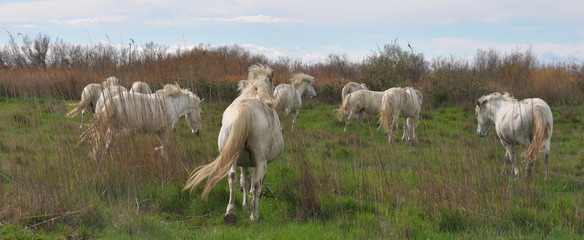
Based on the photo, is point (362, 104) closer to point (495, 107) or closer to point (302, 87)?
point (302, 87)

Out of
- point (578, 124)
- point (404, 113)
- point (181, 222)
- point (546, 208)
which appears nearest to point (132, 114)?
point (181, 222)

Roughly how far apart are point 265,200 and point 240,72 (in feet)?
65.3

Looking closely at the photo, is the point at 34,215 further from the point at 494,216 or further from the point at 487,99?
the point at 487,99

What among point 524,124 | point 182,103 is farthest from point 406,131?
point 182,103

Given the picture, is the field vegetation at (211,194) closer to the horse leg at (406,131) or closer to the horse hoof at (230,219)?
the horse hoof at (230,219)

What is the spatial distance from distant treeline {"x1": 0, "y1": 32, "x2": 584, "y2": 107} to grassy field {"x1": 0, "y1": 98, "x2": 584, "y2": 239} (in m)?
0.91

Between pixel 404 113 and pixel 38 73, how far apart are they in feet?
34.4

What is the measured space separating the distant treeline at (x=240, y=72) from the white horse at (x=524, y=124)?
1.48 meters

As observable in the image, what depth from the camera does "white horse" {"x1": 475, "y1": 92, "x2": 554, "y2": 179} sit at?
933cm

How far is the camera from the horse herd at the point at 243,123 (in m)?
6.30

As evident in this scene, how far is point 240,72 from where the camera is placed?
2695cm

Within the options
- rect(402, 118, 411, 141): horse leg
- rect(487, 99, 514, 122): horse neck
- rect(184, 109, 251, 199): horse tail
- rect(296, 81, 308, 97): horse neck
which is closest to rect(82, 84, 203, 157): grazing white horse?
rect(184, 109, 251, 199): horse tail

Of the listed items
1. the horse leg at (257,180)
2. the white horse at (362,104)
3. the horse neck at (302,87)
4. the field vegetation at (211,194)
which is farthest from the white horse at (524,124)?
the horse neck at (302,87)

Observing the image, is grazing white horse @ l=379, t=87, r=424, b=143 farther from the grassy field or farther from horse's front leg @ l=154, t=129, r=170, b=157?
horse's front leg @ l=154, t=129, r=170, b=157
